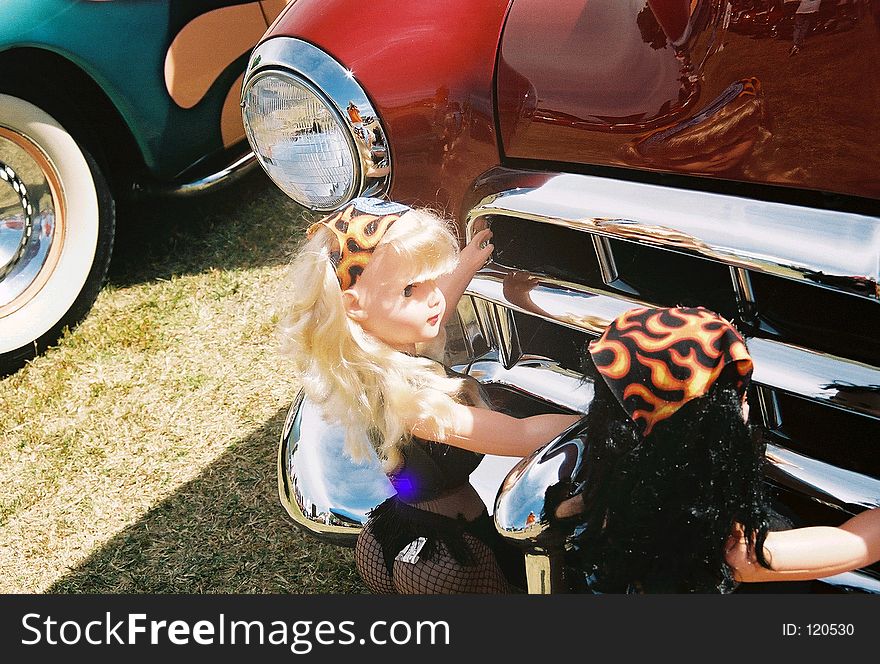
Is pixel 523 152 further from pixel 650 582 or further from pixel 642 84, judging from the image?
pixel 650 582

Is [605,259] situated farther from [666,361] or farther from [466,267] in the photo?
[666,361]

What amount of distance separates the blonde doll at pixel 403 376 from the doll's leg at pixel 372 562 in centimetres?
8

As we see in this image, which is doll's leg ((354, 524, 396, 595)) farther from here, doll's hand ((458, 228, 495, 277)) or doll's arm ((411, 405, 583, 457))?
doll's hand ((458, 228, 495, 277))

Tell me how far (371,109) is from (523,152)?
0.78 ft

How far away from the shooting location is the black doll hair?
1.03m

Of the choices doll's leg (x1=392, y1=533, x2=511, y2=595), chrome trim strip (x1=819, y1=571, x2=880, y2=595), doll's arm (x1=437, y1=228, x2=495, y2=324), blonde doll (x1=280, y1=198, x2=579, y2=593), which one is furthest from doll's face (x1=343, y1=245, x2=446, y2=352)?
chrome trim strip (x1=819, y1=571, x2=880, y2=595)

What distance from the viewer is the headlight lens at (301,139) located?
1.41m

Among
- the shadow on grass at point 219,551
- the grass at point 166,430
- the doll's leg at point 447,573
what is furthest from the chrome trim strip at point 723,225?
the shadow on grass at point 219,551

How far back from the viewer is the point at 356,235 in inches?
49.3

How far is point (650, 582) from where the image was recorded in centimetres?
115

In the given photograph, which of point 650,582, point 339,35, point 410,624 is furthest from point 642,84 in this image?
point 410,624

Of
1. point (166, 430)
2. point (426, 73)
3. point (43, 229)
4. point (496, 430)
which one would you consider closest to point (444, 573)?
point (496, 430)

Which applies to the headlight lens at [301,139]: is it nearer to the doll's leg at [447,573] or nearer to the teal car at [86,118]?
the doll's leg at [447,573]

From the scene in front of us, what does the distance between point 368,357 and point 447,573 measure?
1.18ft
